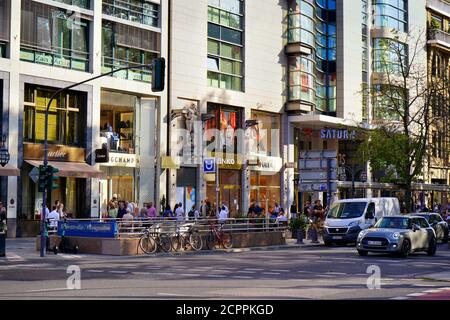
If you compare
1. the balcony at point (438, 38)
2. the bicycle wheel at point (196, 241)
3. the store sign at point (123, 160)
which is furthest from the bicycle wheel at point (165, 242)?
the balcony at point (438, 38)

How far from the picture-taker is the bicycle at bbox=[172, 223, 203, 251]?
30.5 metres

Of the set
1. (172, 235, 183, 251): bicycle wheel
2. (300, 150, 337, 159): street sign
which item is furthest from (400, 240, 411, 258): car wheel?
(300, 150, 337, 159): street sign

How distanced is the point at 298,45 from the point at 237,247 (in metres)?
23.3

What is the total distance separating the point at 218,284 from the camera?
17.4 m

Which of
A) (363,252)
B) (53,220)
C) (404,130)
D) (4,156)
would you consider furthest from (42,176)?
(404,130)

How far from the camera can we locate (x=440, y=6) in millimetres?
75250

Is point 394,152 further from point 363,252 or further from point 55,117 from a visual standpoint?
point 363,252

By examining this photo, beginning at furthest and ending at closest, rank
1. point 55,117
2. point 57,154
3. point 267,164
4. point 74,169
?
point 267,164
point 55,117
point 57,154
point 74,169

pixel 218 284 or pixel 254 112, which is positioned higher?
pixel 254 112

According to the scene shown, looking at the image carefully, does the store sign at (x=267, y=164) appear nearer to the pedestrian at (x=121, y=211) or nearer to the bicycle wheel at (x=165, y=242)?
the pedestrian at (x=121, y=211)

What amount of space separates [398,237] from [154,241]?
8.94m

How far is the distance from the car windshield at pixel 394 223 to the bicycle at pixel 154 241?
792 centimetres

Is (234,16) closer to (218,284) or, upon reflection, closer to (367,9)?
(367,9)
